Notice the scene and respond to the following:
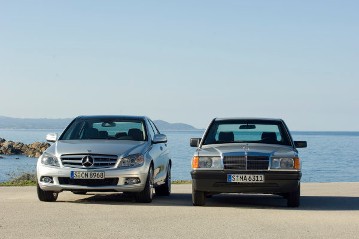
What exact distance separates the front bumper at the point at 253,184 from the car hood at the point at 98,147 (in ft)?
5.45

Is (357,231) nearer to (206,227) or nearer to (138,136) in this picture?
(206,227)

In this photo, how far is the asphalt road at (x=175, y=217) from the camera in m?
10.8

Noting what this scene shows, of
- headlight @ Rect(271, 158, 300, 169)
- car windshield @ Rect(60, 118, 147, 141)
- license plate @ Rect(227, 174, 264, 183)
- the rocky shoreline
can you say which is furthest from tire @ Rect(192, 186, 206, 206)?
the rocky shoreline

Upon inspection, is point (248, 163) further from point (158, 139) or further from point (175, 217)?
point (158, 139)

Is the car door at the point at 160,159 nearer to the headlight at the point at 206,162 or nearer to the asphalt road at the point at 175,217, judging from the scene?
the asphalt road at the point at 175,217

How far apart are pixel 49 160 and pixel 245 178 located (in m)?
3.80

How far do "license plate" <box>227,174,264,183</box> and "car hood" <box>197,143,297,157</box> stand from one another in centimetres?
41

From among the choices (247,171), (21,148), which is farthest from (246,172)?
(21,148)

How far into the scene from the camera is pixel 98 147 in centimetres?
1536

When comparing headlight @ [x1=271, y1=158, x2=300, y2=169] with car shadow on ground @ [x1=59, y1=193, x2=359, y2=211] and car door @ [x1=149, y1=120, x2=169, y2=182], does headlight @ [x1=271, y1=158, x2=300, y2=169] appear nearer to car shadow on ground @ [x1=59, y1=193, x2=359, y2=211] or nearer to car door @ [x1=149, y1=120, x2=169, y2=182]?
car shadow on ground @ [x1=59, y1=193, x2=359, y2=211]

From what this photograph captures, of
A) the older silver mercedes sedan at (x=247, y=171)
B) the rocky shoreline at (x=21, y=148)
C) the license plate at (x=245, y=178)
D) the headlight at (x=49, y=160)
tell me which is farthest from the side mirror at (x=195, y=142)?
the rocky shoreline at (x=21, y=148)

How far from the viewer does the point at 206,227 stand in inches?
451

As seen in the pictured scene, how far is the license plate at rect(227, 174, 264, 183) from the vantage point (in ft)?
47.2

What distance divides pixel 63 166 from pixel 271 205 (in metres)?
4.07
